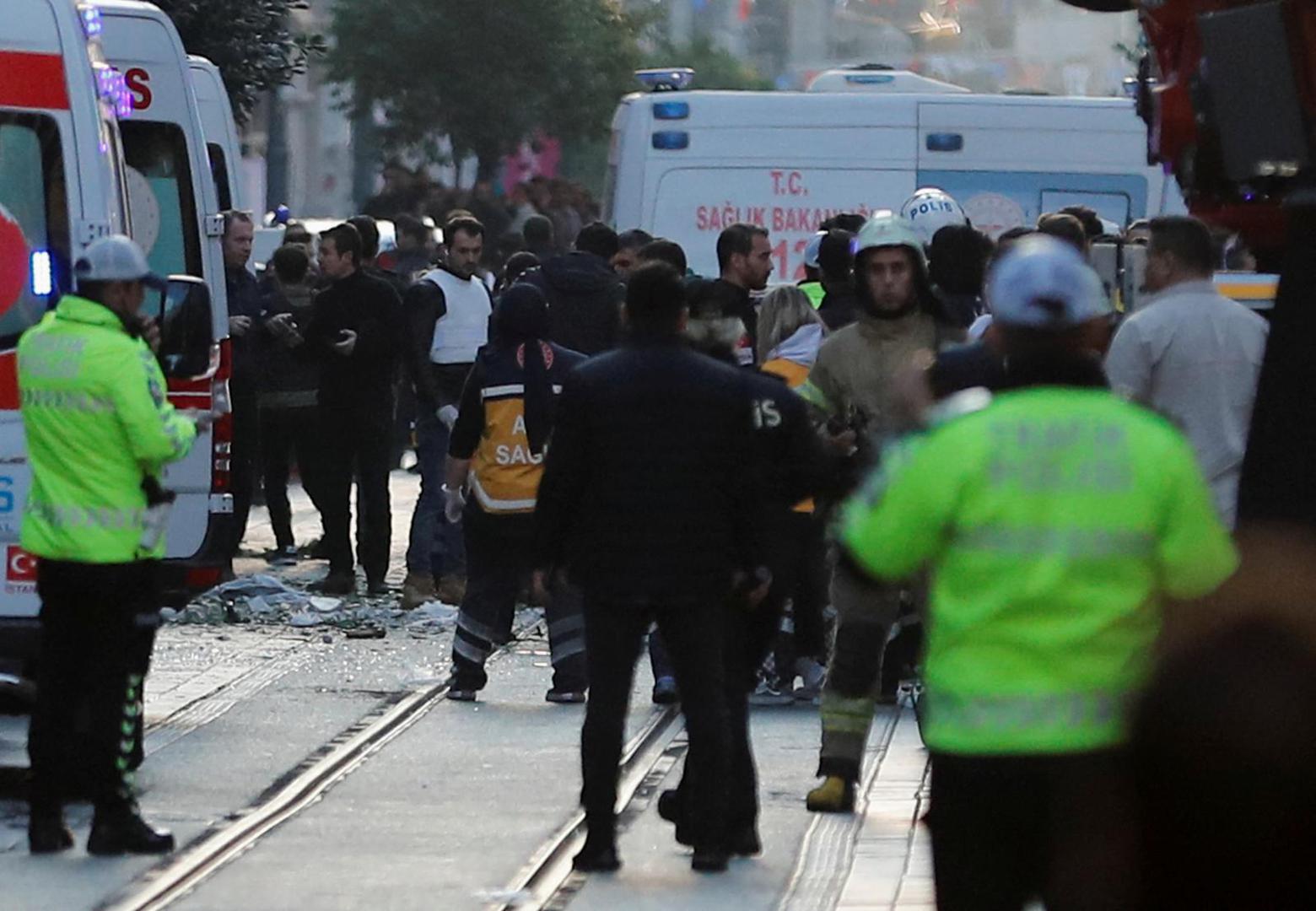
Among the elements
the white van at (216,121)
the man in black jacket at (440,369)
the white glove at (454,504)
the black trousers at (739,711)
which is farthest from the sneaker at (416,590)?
the black trousers at (739,711)

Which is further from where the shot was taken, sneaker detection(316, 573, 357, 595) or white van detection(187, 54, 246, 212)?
white van detection(187, 54, 246, 212)

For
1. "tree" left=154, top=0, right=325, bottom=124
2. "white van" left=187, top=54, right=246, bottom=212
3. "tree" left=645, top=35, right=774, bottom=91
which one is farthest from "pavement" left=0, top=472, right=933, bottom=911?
"tree" left=645, top=35, right=774, bottom=91

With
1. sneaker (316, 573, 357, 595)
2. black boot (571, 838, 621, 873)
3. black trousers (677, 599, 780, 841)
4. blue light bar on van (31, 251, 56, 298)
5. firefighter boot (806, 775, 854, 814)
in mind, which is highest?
blue light bar on van (31, 251, 56, 298)

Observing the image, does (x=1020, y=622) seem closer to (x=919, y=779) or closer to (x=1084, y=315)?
(x=1084, y=315)

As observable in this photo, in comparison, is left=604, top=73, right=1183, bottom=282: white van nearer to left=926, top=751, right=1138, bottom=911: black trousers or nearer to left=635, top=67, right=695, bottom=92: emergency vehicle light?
left=635, top=67, right=695, bottom=92: emergency vehicle light

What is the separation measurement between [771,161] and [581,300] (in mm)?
2468

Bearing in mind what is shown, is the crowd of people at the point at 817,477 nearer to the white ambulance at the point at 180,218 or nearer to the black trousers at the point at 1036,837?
the black trousers at the point at 1036,837

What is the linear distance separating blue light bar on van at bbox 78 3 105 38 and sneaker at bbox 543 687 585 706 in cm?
315

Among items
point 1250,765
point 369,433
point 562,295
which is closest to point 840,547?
point 1250,765

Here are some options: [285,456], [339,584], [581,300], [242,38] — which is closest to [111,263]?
[581,300]

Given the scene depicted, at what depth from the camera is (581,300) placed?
47.3 ft

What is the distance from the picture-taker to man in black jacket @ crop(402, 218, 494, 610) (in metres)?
15.1

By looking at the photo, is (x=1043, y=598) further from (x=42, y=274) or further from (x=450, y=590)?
(x=450, y=590)

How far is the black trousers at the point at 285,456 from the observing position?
16250 mm
